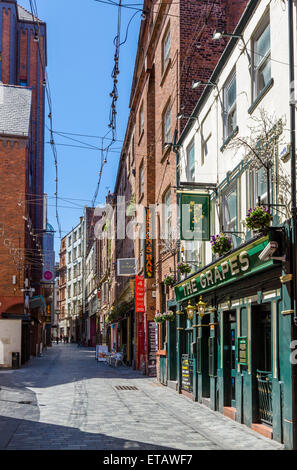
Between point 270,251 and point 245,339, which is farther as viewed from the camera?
point 245,339

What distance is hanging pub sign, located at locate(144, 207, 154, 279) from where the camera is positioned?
71.3 feet

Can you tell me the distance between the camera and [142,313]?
24.9m

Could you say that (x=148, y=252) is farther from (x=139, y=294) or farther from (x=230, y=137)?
(x=230, y=137)

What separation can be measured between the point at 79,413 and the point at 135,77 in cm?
2145

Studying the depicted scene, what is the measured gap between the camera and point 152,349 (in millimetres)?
23078

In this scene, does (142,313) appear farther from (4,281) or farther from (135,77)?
(135,77)

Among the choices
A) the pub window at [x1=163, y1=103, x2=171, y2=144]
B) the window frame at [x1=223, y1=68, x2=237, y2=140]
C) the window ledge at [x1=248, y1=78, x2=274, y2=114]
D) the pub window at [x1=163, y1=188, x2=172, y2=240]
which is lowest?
the pub window at [x1=163, y1=188, x2=172, y2=240]

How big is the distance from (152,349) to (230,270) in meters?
12.5

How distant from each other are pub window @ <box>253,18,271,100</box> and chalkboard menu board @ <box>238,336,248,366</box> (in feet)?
16.2

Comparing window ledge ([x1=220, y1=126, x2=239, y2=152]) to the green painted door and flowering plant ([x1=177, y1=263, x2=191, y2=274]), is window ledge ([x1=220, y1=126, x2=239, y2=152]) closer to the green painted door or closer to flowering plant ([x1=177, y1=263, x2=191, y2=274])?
flowering plant ([x1=177, y1=263, x2=191, y2=274])

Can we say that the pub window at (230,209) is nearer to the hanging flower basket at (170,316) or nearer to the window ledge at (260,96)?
the window ledge at (260,96)

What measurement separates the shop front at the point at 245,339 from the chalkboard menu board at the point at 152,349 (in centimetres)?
725

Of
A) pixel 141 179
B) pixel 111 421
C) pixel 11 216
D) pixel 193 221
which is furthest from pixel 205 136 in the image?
pixel 11 216

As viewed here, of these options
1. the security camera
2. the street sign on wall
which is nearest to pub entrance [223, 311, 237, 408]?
the security camera
